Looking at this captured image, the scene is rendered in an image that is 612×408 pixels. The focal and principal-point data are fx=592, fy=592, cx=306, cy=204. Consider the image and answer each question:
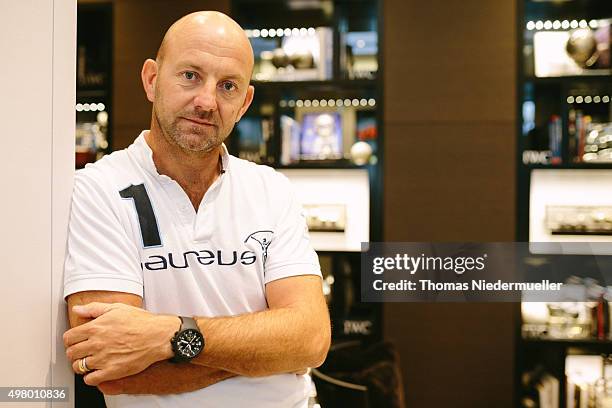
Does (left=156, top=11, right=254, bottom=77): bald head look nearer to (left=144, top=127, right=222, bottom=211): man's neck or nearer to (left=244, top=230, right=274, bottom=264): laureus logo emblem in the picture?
(left=144, top=127, right=222, bottom=211): man's neck

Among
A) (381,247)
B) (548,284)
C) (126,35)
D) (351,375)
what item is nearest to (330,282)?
(381,247)

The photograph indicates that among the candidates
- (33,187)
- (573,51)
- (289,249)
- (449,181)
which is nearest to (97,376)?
(33,187)

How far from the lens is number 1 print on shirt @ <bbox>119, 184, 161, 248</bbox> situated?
1246 millimetres

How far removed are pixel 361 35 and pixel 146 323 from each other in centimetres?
290

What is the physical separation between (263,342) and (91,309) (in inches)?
13.0

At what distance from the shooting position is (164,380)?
3.78ft

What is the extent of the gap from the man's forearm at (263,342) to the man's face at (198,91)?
0.39 metres

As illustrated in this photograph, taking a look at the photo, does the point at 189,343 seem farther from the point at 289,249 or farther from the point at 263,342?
the point at 289,249

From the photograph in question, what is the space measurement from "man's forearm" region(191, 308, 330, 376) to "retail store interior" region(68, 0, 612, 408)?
68.0 inches

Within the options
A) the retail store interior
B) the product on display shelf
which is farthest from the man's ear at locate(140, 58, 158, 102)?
the product on display shelf

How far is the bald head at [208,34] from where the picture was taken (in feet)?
4.19

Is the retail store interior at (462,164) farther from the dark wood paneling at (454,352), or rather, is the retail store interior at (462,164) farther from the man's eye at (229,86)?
the man's eye at (229,86)

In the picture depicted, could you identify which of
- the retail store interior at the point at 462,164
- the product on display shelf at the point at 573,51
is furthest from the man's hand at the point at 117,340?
the product on display shelf at the point at 573,51

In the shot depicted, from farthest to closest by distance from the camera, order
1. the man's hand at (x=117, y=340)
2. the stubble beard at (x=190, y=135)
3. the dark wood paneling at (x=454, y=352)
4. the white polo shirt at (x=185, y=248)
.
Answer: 1. the dark wood paneling at (x=454, y=352)
2. the stubble beard at (x=190, y=135)
3. the white polo shirt at (x=185, y=248)
4. the man's hand at (x=117, y=340)
